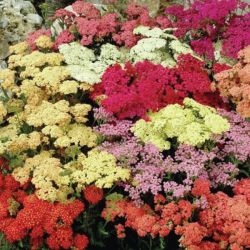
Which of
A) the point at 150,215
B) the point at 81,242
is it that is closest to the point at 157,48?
the point at 150,215

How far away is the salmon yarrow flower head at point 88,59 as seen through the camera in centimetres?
596

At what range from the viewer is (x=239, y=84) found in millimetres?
5684

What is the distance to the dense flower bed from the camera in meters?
4.39

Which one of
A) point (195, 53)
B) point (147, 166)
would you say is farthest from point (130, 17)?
point (147, 166)

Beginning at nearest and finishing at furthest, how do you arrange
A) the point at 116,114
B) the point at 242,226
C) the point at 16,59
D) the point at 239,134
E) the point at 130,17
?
the point at 242,226 < the point at 239,134 < the point at 116,114 < the point at 16,59 < the point at 130,17

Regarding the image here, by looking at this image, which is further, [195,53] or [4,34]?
[4,34]

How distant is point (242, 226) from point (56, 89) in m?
2.47

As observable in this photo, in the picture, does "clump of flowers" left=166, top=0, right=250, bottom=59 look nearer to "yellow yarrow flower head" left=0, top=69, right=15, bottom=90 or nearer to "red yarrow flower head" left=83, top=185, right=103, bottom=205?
"yellow yarrow flower head" left=0, top=69, right=15, bottom=90

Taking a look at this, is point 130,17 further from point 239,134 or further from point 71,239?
point 71,239

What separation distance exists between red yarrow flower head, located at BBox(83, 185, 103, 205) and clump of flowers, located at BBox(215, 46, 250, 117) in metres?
1.76

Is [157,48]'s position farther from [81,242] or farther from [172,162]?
[81,242]

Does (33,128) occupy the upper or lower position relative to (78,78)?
lower

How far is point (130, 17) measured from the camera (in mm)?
7273

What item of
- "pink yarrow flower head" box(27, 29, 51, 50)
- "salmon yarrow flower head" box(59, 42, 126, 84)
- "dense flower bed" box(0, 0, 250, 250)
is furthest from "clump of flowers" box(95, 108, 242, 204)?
"pink yarrow flower head" box(27, 29, 51, 50)
